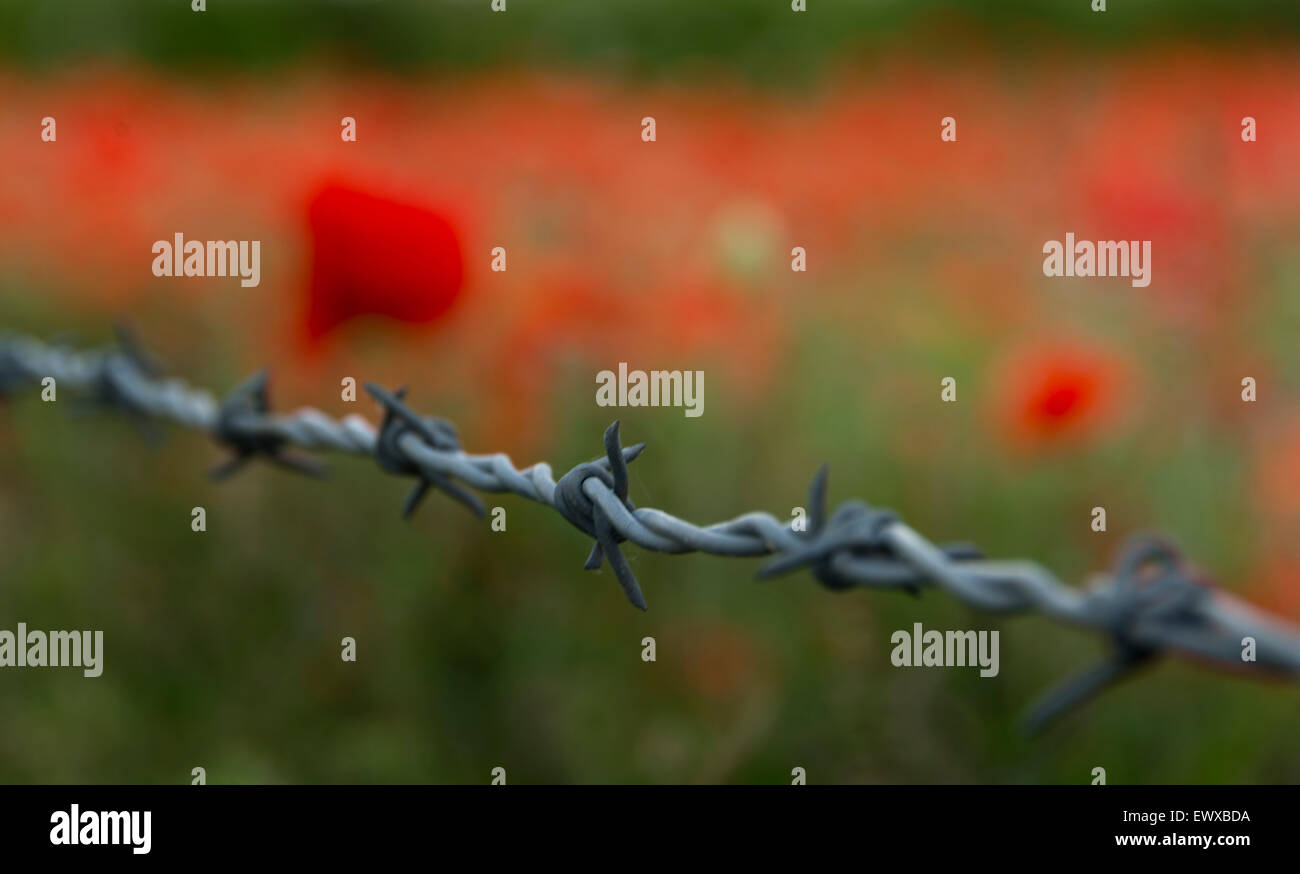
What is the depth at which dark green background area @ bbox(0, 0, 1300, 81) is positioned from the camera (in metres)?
3.56

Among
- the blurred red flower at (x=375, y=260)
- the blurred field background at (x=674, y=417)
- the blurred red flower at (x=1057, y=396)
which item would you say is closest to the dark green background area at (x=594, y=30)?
the blurred field background at (x=674, y=417)

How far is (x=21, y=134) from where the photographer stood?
2904 millimetres

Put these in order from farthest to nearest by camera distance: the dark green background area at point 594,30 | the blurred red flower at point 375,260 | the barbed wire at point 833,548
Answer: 1. the dark green background area at point 594,30
2. the blurred red flower at point 375,260
3. the barbed wire at point 833,548

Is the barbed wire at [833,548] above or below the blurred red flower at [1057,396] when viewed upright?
below

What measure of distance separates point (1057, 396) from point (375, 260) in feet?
2.39

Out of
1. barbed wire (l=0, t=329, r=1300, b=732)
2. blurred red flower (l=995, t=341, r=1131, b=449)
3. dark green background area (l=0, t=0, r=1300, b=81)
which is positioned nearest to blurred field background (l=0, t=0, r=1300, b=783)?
blurred red flower (l=995, t=341, r=1131, b=449)

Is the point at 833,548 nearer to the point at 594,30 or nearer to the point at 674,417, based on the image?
the point at 674,417

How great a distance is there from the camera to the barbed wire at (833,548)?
0.52 metres

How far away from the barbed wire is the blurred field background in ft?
0.80

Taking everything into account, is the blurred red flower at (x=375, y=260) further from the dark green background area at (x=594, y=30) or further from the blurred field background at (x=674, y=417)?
the dark green background area at (x=594, y=30)

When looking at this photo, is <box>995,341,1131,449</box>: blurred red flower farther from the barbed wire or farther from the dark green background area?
the dark green background area

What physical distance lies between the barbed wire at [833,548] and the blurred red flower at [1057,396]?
672 millimetres

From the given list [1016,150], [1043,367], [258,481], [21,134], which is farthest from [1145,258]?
[21,134]
